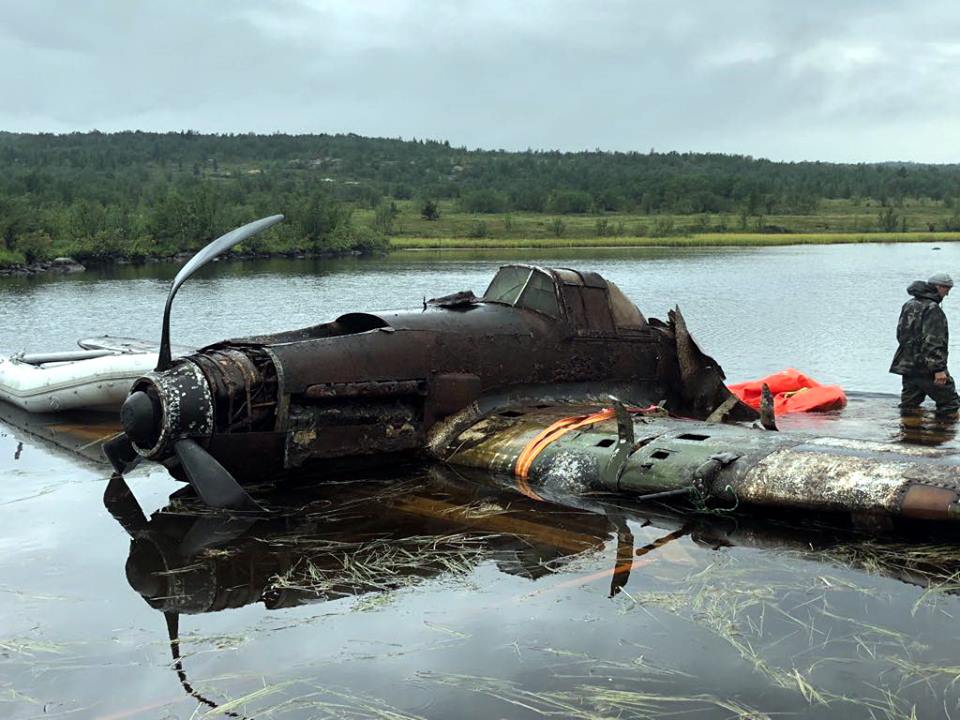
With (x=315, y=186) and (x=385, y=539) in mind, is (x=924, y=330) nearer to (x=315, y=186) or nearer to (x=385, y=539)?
(x=385, y=539)

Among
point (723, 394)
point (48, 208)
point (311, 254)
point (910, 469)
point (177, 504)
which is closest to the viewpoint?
point (910, 469)

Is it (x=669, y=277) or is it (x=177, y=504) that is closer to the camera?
(x=177, y=504)

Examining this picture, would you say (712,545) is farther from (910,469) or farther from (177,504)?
(177,504)

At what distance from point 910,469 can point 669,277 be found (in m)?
35.2

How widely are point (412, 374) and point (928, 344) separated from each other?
7352 mm

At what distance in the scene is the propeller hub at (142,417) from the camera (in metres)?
8.84

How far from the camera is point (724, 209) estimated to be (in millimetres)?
98312

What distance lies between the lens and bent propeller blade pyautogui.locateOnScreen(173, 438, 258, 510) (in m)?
8.73

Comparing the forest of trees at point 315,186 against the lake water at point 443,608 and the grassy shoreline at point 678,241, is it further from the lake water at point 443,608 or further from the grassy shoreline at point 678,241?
the lake water at point 443,608

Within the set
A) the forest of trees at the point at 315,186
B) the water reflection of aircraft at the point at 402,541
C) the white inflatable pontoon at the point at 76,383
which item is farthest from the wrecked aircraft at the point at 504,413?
the forest of trees at the point at 315,186

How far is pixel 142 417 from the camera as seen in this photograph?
8.83 m

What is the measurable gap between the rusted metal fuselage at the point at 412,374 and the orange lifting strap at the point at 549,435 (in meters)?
0.87

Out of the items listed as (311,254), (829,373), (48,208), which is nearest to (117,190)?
(48,208)

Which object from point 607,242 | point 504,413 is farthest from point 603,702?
point 607,242
